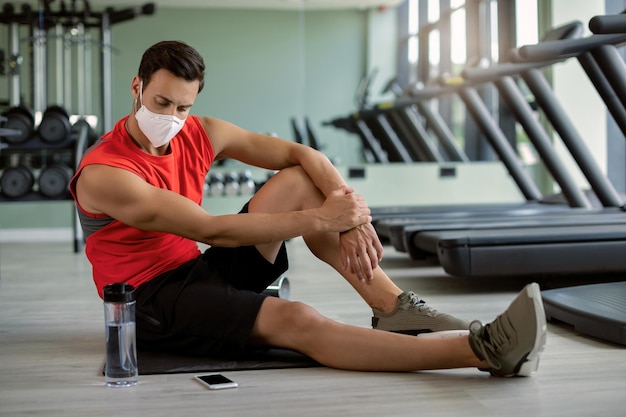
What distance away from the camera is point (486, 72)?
15.8 feet

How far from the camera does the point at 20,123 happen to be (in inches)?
210

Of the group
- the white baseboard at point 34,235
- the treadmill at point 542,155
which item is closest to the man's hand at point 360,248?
the treadmill at point 542,155

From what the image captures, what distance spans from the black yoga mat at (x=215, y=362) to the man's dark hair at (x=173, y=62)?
0.75 metres

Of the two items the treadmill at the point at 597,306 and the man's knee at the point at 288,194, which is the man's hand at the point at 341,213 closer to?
the man's knee at the point at 288,194

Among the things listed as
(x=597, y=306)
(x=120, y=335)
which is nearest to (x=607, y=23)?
(x=597, y=306)

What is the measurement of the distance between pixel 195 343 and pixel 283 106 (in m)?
4.69

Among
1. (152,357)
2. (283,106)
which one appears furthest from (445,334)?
(283,106)

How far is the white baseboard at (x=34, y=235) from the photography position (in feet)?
21.5

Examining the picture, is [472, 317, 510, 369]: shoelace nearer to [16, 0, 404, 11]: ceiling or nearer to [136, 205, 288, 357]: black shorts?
[136, 205, 288, 357]: black shorts

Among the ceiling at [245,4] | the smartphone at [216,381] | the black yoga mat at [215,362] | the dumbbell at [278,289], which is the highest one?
the ceiling at [245,4]

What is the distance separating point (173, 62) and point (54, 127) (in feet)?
12.1

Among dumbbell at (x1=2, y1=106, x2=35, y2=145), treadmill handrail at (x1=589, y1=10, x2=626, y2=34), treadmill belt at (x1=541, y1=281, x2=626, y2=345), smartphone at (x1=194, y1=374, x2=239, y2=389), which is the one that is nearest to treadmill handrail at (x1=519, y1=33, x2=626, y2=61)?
treadmill handrail at (x1=589, y1=10, x2=626, y2=34)

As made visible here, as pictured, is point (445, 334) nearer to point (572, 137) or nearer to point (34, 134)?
point (572, 137)

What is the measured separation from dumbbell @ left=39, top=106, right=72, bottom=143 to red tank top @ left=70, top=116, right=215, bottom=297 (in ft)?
11.1
